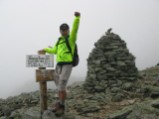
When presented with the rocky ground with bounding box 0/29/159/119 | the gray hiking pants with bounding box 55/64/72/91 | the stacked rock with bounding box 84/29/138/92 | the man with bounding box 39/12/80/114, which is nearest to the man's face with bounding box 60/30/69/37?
the man with bounding box 39/12/80/114

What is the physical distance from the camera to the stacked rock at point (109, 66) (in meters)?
21.2

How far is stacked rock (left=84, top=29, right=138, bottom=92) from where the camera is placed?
21188mm

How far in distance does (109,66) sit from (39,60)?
393 inches

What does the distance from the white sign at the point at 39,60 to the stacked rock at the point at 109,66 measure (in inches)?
319

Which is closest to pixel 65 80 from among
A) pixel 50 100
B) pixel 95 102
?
pixel 95 102

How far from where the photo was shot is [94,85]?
69.3 ft

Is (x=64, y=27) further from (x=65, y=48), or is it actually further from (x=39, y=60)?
(x=39, y=60)

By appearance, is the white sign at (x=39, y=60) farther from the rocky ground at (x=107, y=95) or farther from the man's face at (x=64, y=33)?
the rocky ground at (x=107, y=95)

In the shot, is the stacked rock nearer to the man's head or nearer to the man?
the man

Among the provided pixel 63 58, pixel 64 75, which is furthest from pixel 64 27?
pixel 64 75

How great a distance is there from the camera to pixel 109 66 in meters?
22.2

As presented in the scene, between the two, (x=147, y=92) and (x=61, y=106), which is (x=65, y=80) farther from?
(x=147, y=92)

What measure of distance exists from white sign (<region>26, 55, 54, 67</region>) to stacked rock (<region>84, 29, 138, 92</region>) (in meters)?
8.11

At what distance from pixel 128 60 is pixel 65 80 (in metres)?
11.3
